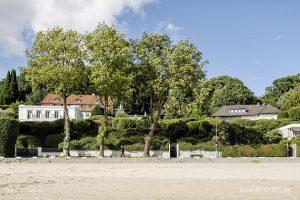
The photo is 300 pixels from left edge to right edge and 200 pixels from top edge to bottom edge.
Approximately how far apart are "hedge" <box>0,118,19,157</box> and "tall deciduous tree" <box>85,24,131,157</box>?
919 centimetres

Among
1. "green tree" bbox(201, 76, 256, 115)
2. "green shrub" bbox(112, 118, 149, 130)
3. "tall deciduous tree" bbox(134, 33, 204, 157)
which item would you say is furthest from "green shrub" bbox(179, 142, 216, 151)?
"green tree" bbox(201, 76, 256, 115)

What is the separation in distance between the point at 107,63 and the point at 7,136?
42.6 ft

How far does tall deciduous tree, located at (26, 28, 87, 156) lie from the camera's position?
52.4 m

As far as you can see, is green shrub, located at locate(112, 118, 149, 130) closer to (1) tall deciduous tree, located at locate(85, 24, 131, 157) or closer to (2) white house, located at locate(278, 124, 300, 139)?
(1) tall deciduous tree, located at locate(85, 24, 131, 157)

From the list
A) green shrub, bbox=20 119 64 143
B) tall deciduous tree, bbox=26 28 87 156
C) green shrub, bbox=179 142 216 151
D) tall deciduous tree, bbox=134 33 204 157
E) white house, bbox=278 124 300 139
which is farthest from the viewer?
white house, bbox=278 124 300 139

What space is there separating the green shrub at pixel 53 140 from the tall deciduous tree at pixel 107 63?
1134 cm

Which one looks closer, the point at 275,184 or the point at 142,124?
the point at 275,184

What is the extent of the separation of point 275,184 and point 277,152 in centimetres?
3655

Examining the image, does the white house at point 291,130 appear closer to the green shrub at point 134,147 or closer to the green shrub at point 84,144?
the green shrub at point 134,147

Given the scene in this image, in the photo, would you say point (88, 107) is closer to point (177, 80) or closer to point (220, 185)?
point (177, 80)

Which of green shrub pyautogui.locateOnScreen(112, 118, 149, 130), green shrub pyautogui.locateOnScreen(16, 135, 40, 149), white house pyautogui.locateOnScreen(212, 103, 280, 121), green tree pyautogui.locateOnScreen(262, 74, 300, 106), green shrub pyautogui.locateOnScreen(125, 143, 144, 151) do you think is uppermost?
green tree pyautogui.locateOnScreen(262, 74, 300, 106)

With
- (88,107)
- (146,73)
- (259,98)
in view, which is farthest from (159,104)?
(259,98)

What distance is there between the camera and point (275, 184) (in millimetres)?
22656

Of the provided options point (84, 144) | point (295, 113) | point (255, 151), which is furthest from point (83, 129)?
point (295, 113)
